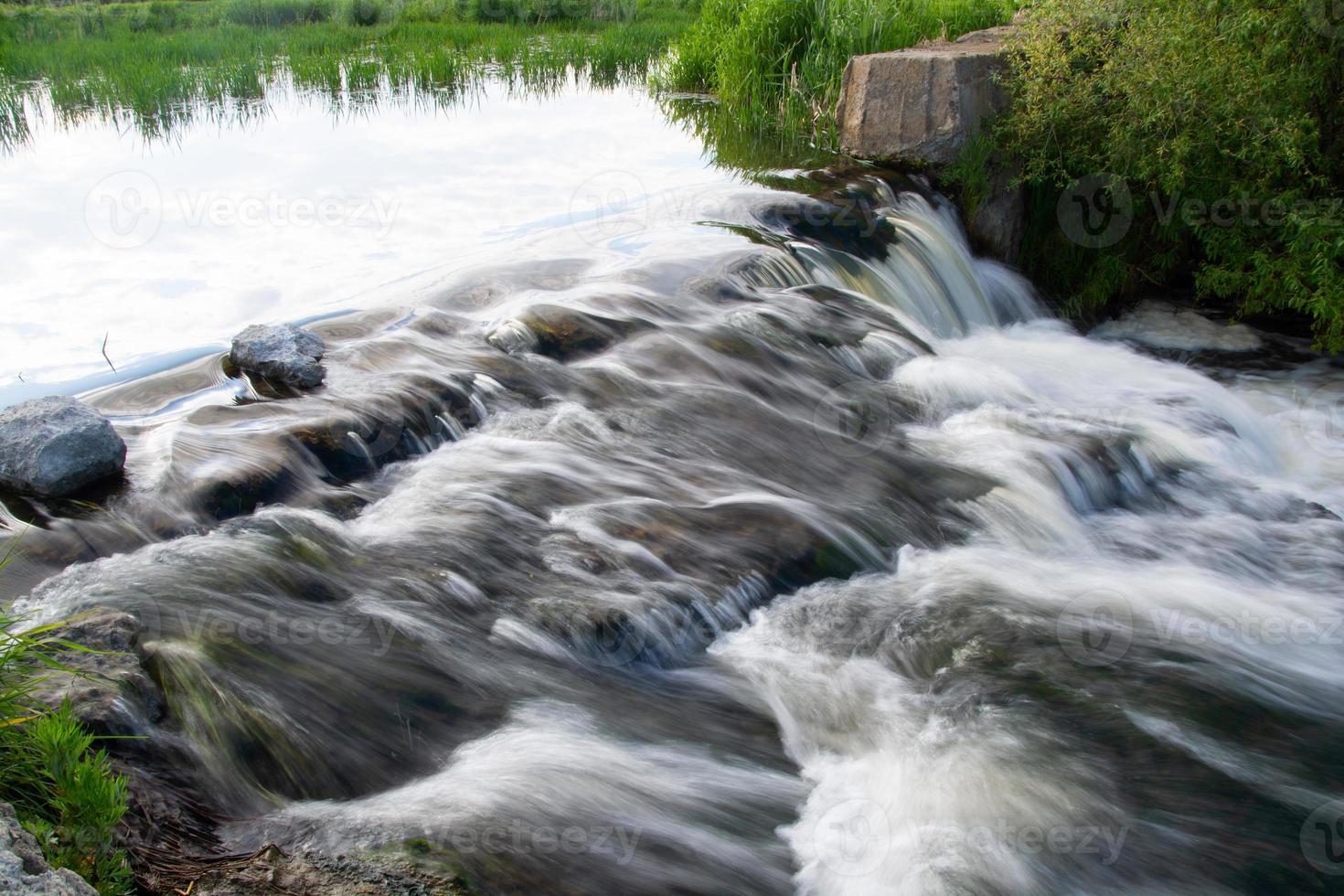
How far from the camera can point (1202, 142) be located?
703 centimetres

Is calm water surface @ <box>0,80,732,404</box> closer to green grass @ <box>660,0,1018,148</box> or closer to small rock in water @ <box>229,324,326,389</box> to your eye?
small rock in water @ <box>229,324,326,389</box>

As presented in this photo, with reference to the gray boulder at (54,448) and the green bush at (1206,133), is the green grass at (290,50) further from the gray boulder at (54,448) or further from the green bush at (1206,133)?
the green bush at (1206,133)

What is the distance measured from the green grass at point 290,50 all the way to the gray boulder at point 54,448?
24.4ft

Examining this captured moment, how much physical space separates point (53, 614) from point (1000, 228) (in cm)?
737

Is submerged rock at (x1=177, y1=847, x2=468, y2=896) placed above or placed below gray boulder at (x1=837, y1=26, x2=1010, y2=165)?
below

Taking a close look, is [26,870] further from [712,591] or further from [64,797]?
[712,591]

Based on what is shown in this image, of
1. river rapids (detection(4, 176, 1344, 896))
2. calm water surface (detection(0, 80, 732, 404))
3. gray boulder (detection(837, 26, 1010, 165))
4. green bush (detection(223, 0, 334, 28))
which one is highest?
green bush (detection(223, 0, 334, 28))

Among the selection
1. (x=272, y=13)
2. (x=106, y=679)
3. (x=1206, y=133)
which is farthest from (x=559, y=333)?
(x=272, y=13)

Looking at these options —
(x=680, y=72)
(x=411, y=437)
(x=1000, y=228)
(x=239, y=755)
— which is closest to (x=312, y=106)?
(x=680, y=72)

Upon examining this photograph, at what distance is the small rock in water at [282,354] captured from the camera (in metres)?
4.64

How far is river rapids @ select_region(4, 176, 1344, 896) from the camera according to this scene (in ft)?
9.18

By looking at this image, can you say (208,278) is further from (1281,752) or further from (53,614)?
(1281,752)

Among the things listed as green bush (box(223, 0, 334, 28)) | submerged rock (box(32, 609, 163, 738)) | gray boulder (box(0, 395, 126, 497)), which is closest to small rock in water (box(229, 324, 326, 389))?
gray boulder (box(0, 395, 126, 497))

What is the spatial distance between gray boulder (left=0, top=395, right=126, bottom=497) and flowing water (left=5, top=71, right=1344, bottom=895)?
11 centimetres
